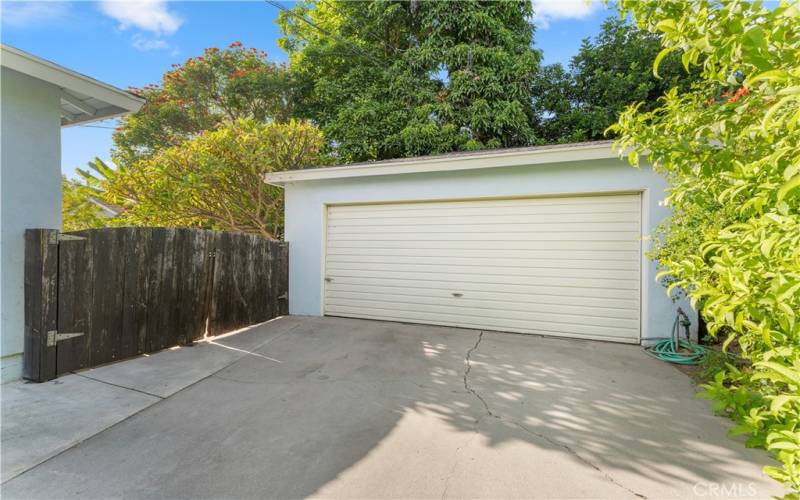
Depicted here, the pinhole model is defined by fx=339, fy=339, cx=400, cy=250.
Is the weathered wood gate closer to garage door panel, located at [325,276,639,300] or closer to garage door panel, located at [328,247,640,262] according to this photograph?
garage door panel, located at [328,247,640,262]

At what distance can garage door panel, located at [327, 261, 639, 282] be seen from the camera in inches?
181

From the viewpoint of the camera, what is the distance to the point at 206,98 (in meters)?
13.2

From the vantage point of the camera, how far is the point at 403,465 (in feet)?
6.67

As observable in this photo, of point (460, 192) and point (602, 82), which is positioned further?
point (602, 82)

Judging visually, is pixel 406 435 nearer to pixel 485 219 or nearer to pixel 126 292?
pixel 126 292

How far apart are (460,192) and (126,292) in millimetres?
4353

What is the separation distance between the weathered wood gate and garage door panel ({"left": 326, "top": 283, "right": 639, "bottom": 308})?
1.60 meters

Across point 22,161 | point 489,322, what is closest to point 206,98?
point 22,161

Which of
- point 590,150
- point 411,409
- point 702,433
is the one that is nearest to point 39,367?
point 411,409

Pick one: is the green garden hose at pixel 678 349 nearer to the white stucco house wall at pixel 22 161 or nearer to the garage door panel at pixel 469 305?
the garage door panel at pixel 469 305

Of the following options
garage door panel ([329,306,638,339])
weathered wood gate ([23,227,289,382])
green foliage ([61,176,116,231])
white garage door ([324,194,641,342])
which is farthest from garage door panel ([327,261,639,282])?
green foliage ([61,176,116,231])

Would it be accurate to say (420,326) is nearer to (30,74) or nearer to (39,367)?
(39,367)

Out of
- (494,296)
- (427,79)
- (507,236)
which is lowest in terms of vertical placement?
(494,296)

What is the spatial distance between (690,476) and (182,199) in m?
8.68
